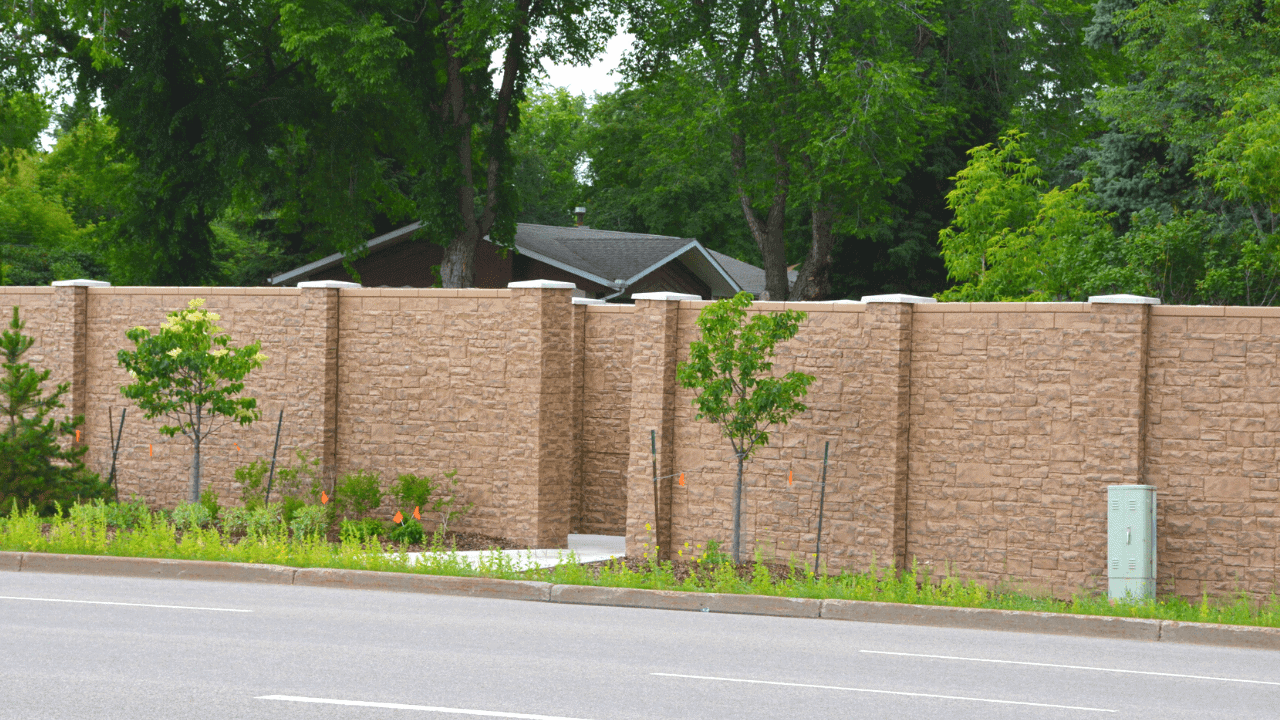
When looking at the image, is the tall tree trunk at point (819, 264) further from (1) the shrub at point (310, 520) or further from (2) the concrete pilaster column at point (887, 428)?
(1) the shrub at point (310, 520)

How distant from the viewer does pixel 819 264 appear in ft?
122

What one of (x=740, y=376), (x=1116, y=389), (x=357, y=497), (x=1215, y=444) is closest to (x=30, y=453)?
(x=357, y=497)

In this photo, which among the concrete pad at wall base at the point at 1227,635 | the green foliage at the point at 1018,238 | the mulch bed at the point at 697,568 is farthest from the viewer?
the green foliage at the point at 1018,238

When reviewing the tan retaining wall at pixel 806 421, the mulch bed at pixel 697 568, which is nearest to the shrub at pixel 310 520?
the tan retaining wall at pixel 806 421

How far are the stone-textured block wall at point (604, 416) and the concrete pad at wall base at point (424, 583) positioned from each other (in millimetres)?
4266

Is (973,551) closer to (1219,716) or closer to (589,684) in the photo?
(1219,716)

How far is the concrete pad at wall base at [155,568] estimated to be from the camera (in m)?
13.6

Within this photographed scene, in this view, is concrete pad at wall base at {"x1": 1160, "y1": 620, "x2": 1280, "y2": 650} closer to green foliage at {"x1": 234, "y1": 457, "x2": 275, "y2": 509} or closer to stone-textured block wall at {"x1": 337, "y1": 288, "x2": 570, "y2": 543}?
stone-textured block wall at {"x1": 337, "y1": 288, "x2": 570, "y2": 543}

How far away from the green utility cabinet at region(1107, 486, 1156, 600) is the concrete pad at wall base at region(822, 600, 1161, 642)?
1350mm

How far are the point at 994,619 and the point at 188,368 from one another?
33.8 feet

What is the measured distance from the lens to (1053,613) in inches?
467

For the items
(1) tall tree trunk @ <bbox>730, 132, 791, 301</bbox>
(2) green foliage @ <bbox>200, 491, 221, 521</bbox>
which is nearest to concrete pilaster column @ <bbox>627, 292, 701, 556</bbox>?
(2) green foliage @ <bbox>200, 491, 221, 521</bbox>

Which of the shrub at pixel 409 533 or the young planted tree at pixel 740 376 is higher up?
the young planted tree at pixel 740 376

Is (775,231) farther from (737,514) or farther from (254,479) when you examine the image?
(737,514)
